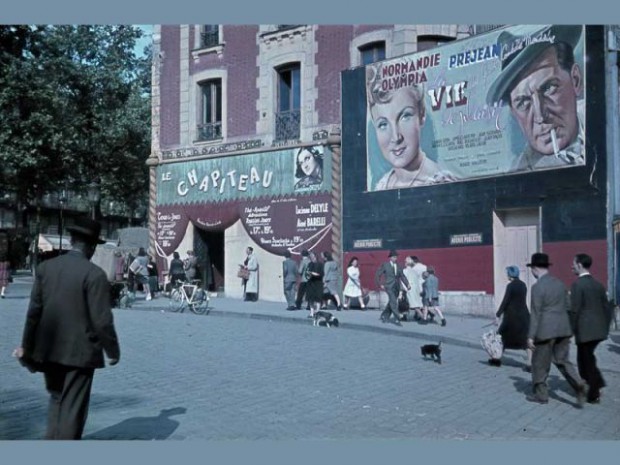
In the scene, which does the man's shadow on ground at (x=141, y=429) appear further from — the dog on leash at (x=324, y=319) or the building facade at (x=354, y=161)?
the building facade at (x=354, y=161)

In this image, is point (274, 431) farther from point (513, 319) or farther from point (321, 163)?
point (321, 163)

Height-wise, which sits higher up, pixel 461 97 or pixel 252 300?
pixel 461 97

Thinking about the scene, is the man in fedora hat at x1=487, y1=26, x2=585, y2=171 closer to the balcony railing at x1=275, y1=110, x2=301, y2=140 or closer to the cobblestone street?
the cobblestone street

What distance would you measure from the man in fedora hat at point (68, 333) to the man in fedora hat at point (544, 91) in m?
12.4

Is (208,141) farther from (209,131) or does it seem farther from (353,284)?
(353,284)

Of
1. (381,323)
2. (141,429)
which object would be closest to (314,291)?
(381,323)

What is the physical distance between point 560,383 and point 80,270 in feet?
22.1

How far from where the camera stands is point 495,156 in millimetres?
16812

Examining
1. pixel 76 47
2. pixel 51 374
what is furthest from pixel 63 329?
pixel 76 47

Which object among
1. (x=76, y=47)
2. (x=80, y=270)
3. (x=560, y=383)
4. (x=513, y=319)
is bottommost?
(x=560, y=383)

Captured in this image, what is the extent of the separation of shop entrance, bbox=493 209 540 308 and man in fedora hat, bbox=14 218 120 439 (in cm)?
1252

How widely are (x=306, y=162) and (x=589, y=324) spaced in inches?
551

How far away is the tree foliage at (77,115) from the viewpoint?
79.5 ft

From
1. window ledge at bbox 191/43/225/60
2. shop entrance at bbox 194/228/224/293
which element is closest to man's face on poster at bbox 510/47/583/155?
window ledge at bbox 191/43/225/60
